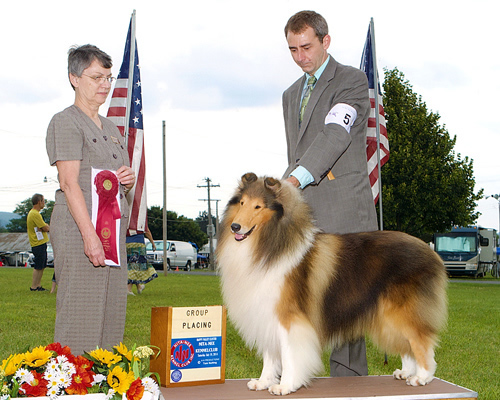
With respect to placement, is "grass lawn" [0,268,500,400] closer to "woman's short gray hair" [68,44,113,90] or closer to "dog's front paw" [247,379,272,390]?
"dog's front paw" [247,379,272,390]

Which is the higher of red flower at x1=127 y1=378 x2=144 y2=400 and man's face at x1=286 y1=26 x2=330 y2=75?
man's face at x1=286 y1=26 x2=330 y2=75

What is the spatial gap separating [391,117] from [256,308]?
22.9 m

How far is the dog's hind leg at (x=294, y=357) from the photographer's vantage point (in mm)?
3189

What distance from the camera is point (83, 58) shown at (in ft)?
10.4

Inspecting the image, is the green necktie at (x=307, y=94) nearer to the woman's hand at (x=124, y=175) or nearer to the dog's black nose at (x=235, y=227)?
the dog's black nose at (x=235, y=227)

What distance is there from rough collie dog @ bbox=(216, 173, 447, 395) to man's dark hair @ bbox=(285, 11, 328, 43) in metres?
1.00

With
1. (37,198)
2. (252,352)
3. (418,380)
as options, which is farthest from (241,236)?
(37,198)

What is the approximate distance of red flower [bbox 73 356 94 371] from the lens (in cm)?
287

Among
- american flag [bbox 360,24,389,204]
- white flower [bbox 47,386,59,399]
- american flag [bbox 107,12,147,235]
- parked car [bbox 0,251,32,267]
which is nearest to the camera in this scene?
white flower [bbox 47,386,59,399]

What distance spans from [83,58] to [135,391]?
1.84 metres

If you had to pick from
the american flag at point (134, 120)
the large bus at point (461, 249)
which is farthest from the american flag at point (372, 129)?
the large bus at point (461, 249)

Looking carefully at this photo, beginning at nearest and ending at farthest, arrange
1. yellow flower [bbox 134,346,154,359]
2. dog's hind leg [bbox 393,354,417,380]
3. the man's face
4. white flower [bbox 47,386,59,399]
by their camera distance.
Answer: white flower [bbox 47,386,59,399] < yellow flower [bbox 134,346,154,359] < the man's face < dog's hind leg [bbox 393,354,417,380]

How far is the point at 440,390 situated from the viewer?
3.32 metres

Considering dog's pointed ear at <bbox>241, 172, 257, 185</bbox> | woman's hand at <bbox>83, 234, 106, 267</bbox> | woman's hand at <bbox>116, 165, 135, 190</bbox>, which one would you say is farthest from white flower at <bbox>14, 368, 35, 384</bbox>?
dog's pointed ear at <bbox>241, 172, 257, 185</bbox>
